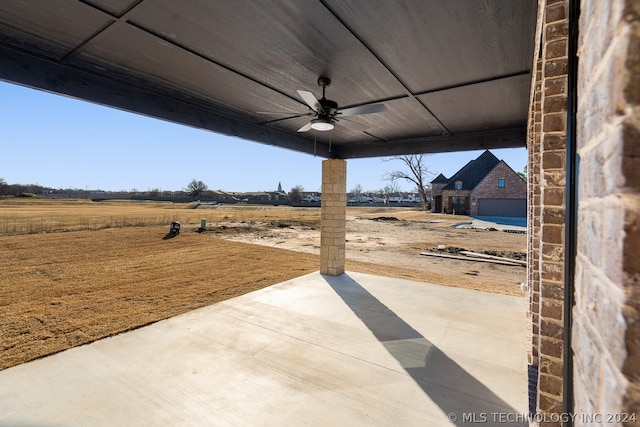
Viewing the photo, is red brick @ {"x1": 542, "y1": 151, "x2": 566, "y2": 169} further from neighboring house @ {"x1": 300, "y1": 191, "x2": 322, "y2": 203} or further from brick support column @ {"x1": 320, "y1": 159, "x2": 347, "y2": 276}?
neighboring house @ {"x1": 300, "y1": 191, "x2": 322, "y2": 203}

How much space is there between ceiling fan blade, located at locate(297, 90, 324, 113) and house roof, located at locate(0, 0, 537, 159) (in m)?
0.26

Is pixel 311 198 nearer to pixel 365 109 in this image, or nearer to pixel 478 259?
pixel 478 259

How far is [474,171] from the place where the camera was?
30.4m

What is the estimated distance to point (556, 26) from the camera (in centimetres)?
150

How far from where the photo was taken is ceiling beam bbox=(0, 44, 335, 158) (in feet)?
9.59

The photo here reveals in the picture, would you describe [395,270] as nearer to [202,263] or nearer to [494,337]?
[494,337]

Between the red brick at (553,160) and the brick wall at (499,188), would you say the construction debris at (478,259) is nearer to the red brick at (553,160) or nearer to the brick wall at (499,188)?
the red brick at (553,160)

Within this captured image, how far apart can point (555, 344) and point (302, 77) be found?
3459mm

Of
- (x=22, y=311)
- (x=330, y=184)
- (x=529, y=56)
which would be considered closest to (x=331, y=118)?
(x=529, y=56)

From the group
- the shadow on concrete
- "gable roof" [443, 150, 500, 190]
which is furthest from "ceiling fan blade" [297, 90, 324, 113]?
"gable roof" [443, 150, 500, 190]

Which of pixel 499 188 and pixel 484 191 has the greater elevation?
pixel 499 188

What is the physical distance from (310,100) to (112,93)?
2494 millimetres

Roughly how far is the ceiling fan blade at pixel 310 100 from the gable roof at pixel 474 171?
2982 cm

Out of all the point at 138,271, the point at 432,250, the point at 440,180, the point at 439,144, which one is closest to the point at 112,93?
the point at 138,271
